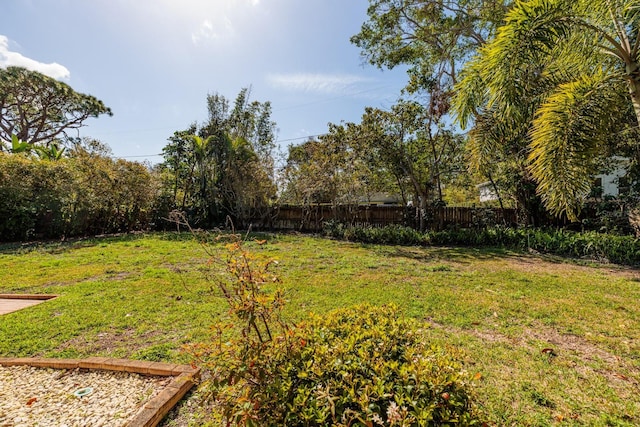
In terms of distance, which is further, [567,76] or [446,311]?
[567,76]

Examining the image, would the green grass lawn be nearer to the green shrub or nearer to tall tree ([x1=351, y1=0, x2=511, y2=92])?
the green shrub

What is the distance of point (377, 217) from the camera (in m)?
12.4

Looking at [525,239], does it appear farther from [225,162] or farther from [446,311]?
[225,162]

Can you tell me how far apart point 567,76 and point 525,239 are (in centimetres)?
570

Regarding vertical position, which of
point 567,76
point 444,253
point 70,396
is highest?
point 567,76

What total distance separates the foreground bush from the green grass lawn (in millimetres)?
331

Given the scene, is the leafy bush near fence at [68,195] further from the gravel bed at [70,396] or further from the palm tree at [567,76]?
the palm tree at [567,76]

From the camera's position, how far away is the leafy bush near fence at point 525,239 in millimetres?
7168

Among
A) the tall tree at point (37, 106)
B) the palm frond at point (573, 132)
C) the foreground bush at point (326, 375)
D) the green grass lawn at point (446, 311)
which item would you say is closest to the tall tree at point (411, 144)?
the green grass lawn at point (446, 311)

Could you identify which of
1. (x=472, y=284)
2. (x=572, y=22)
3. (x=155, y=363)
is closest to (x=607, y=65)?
(x=572, y=22)

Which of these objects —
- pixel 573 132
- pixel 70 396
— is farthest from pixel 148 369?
pixel 573 132

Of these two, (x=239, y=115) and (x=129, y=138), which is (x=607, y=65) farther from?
(x=129, y=138)

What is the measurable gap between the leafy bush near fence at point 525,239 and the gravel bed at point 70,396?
361 inches

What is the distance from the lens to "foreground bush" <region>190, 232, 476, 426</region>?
1.20 m
